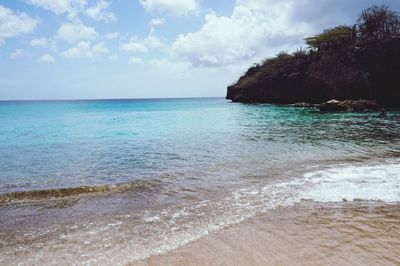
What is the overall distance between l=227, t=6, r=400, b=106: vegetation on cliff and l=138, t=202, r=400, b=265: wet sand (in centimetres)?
5155

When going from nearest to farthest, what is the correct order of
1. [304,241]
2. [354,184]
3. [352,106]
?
[304,241], [354,184], [352,106]

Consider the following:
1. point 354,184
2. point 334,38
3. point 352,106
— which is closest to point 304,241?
point 354,184

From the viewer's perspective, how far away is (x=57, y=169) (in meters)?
12.3

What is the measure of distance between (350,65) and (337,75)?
→ 250 centimetres

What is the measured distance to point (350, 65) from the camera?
2105 inches

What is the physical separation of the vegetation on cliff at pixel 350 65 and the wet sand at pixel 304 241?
5155cm

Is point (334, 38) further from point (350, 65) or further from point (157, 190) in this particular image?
point (157, 190)

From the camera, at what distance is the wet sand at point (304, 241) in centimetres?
492

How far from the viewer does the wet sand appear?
4.92 meters

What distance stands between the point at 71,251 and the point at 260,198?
14.9 feet

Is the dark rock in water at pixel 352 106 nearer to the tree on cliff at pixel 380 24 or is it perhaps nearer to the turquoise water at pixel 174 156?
the tree on cliff at pixel 380 24

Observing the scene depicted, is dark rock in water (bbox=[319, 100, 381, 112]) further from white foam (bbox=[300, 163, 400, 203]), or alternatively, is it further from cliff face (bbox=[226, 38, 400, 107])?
white foam (bbox=[300, 163, 400, 203])

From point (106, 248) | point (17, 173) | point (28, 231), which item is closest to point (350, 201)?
point (106, 248)

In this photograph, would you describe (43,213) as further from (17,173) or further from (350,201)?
(350,201)
